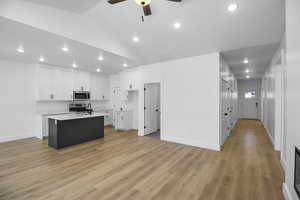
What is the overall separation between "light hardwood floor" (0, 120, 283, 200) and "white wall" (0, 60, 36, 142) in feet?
3.07

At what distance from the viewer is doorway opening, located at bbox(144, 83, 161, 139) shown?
18.5 ft

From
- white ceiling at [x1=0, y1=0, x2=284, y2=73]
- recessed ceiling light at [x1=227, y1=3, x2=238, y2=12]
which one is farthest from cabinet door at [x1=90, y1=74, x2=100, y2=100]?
recessed ceiling light at [x1=227, y1=3, x2=238, y2=12]

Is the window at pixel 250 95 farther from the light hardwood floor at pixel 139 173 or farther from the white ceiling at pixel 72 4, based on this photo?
the white ceiling at pixel 72 4

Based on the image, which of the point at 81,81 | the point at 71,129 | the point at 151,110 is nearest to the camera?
the point at 71,129

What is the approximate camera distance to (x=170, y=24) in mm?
3277

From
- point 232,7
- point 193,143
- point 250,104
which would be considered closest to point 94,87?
point 193,143

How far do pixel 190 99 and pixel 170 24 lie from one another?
7.57ft

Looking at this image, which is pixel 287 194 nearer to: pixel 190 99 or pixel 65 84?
pixel 190 99

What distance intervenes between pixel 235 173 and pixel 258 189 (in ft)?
1.59

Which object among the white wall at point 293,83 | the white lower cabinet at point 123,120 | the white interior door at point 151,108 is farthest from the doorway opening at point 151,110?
the white wall at point 293,83

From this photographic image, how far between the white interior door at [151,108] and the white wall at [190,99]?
74 cm

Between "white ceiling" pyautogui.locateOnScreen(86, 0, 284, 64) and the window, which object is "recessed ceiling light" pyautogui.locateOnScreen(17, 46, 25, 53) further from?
the window

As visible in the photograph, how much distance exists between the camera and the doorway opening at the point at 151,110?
18.5 ft

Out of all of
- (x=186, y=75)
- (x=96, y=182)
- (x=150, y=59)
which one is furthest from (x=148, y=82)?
(x=96, y=182)
